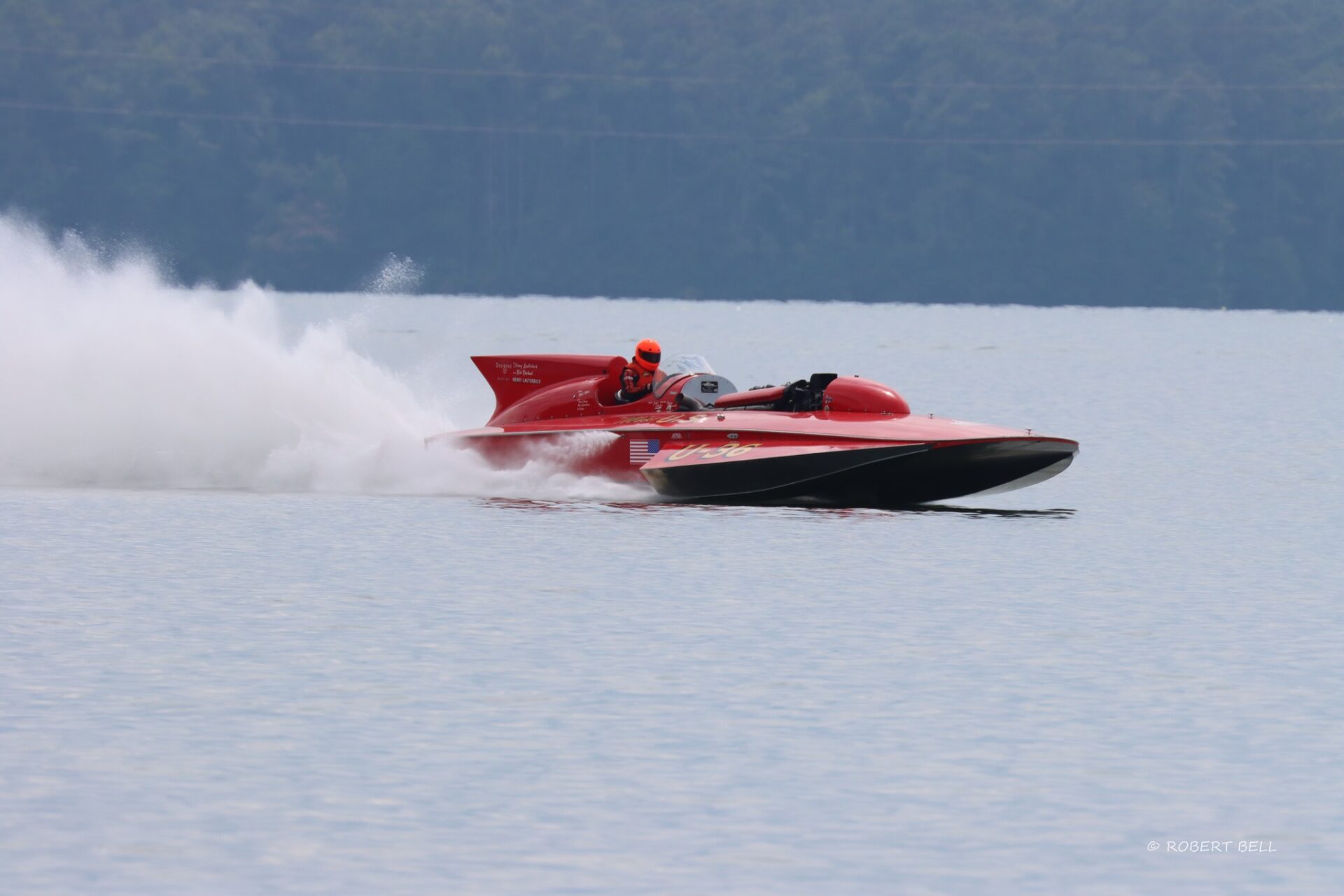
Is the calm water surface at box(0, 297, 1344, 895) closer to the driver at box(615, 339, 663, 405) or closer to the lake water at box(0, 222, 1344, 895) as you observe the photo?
the lake water at box(0, 222, 1344, 895)

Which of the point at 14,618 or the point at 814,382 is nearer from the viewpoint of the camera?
the point at 14,618

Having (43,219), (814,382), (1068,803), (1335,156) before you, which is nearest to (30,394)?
(814,382)

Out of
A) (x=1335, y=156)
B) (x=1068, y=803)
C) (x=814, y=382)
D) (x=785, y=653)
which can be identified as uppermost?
(x=1335, y=156)

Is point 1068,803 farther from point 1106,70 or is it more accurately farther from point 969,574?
point 1106,70

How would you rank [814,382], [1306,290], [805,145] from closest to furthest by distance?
[814,382] → [1306,290] → [805,145]

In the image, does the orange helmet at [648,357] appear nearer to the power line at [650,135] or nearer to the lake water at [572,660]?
the lake water at [572,660]

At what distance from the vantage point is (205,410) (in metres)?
25.3

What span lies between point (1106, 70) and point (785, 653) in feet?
441

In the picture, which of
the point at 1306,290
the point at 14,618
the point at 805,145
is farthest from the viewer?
the point at 805,145

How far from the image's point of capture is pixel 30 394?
25.7 m

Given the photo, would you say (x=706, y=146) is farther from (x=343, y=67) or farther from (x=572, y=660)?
(x=572, y=660)

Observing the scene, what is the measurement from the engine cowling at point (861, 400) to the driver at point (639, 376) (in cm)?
185

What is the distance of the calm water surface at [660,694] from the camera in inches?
374

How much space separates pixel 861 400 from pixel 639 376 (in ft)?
7.62
